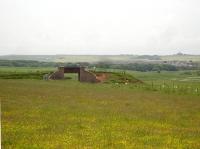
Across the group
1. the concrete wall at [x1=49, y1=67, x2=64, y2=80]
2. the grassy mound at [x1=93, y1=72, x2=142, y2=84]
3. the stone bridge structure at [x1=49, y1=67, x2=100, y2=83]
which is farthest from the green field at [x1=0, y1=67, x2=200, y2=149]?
the concrete wall at [x1=49, y1=67, x2=64, y2=80]

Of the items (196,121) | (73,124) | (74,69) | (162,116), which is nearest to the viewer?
(73,124)

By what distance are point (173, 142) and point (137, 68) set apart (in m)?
174

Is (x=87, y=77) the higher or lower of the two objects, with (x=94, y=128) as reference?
lower

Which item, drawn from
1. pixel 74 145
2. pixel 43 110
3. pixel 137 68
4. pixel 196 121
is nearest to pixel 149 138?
pixel 74 145

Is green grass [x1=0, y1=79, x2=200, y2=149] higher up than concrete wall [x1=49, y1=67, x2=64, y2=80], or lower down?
higher up

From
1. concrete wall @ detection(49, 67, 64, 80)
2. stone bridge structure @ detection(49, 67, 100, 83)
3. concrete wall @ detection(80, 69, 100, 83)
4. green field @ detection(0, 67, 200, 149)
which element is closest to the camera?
green field @ detection(0, 67, 200, 149)

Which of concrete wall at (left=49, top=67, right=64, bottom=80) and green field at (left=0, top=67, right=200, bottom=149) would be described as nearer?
green field at (left=0, top=67, right=200, bottom=149)

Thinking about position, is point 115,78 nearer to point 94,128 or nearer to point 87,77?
point 87,77

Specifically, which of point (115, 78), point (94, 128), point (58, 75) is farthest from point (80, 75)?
point (94, 128)

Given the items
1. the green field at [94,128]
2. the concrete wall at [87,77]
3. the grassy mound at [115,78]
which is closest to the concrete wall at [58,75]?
the concrete wall at [87,77]

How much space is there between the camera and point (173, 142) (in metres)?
18.0

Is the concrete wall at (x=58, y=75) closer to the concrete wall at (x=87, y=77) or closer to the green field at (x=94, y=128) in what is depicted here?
the concrete wall at (x=87, y=77)

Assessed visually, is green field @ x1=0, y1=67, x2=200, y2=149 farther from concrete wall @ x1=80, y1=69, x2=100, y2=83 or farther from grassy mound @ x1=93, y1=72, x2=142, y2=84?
grassy mound @ x1=93, y1=72, x2=142, y2=84

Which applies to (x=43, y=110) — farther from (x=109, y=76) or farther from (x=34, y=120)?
(x=109, y=76)
